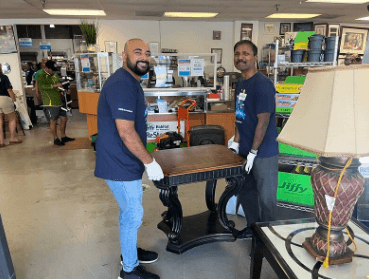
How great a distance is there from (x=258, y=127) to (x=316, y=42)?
129 centimetres

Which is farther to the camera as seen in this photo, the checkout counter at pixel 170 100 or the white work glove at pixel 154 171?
the checkout counter at pixel 170 100

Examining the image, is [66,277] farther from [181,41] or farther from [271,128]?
[181,41]

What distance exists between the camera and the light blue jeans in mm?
1811

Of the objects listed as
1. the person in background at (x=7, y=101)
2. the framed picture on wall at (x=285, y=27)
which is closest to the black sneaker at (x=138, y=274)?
the person in background at (x=7, y=101)

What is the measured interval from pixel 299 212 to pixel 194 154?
4.52 feet

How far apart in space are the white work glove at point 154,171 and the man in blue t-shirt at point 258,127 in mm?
709

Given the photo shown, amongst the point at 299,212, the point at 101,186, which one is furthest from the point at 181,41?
the point at 299,212

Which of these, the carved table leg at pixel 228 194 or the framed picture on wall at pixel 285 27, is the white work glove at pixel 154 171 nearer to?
the carved table leg at pixel 228 194

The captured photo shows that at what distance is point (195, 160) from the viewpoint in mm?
2104

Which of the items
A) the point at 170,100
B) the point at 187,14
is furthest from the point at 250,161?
the point at 187,14

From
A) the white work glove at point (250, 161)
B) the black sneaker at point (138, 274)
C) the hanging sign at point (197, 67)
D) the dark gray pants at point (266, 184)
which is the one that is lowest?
the black sneaker at point (138, 274)

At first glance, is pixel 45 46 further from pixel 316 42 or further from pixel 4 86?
pixel 316 42

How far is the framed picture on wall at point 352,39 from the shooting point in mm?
8602

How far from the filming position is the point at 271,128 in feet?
7.01
